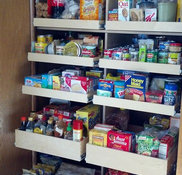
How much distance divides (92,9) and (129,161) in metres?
1.04

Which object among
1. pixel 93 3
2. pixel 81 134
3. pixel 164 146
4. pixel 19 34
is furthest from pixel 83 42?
pixel 164 146

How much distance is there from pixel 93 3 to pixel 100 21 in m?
0.14

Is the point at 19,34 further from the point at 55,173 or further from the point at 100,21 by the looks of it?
the point at 55,173

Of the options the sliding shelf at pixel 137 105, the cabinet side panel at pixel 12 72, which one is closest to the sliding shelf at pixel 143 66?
the sliding shelf at pixel 137 105

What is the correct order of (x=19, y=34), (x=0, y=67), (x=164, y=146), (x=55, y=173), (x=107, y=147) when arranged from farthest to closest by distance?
1. (x=55, y=173)
2. (x=19, y=34)
3. (x=0, y=67)
4. (x=107, y=147)
5. (x=164, y=146)

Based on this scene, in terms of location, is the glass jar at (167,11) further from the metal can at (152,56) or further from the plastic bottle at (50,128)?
the plastic bottle at (50,128)

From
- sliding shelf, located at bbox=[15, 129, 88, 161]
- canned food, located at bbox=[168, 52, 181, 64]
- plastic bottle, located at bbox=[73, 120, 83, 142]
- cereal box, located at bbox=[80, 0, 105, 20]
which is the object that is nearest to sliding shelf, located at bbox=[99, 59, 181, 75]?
canned food, located at bbox=[168, 52, 181, 64]

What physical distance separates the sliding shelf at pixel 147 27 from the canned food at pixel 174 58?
134 mm

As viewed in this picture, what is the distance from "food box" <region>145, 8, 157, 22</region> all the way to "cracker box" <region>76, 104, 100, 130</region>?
2.41 feet

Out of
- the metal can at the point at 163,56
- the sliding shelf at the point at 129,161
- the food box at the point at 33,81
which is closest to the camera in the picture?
the sliding shelf at the point at 129,161

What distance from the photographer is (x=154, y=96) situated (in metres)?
1.87

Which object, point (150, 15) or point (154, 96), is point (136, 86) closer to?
point (154, 96)

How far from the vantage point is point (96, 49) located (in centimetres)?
217

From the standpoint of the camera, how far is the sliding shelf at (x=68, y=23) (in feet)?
6.69
